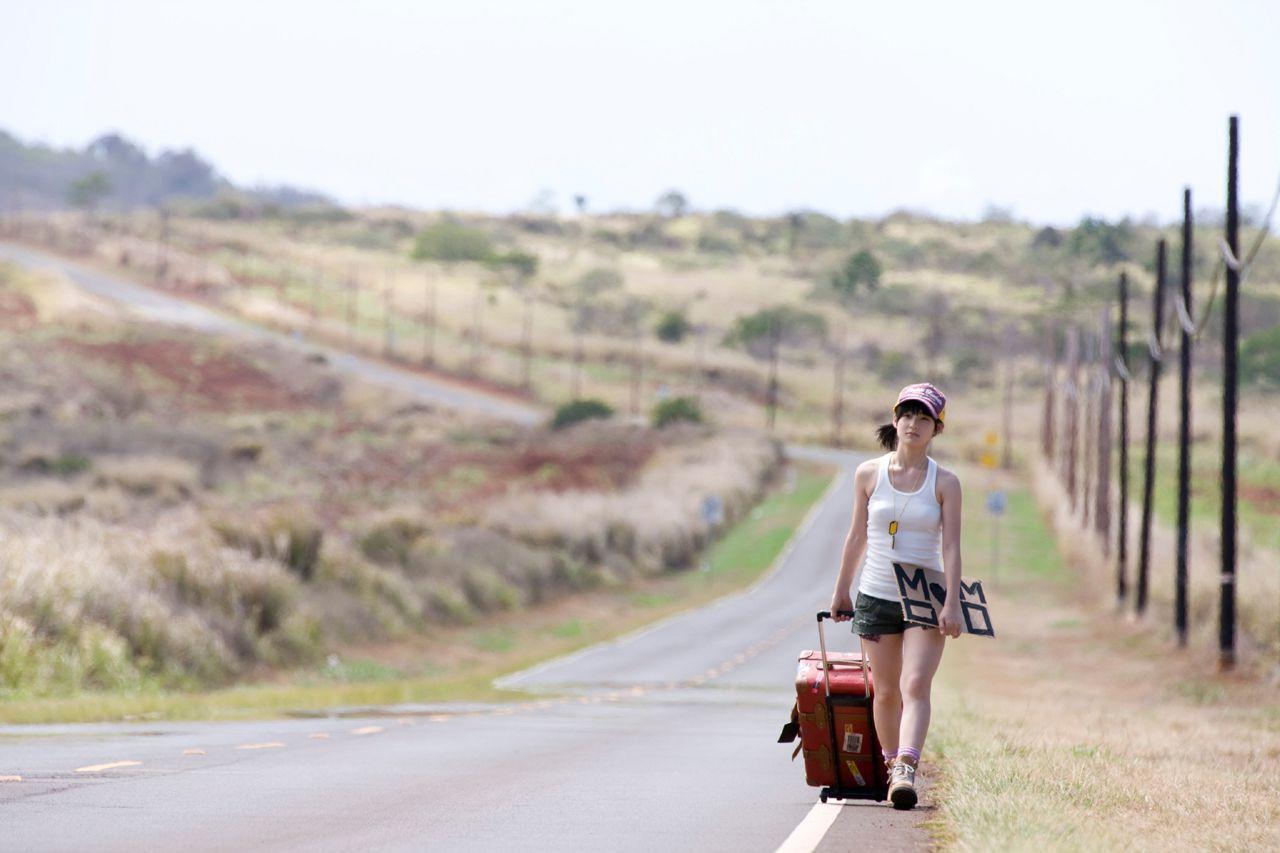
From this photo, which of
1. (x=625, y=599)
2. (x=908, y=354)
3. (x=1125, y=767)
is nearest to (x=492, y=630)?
(x=625, y=599)

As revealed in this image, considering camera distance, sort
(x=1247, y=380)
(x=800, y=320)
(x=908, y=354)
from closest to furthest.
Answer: (x=1247, y=380)
(x=908, y=354)
(x=800, y=320)

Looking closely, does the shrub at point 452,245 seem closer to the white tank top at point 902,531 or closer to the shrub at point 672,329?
the shrub at point 672,329

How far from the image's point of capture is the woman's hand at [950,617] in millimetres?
9391

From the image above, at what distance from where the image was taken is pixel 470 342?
127 m

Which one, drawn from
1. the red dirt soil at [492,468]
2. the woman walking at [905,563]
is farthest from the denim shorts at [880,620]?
the red dirt soil at [492,468]

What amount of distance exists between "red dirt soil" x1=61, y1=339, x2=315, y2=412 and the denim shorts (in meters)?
87.5

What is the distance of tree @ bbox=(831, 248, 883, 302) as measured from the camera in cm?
16025

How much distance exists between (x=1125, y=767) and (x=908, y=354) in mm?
128279

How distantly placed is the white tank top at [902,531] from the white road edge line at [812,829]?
1.20m

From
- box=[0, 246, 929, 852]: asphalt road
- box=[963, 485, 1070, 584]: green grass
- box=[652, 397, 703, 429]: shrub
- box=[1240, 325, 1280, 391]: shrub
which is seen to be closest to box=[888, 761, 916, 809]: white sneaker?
box=[0, 246, 929, 852]: asphalt road

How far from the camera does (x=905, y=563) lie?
9523 mm

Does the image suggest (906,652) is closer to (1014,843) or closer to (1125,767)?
(1014,843)

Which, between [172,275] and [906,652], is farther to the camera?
[172,275]

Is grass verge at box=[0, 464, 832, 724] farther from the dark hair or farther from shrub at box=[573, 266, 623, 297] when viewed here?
shrub at box=[573, 266, 623, 297]
